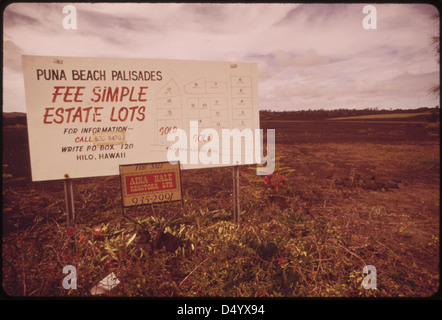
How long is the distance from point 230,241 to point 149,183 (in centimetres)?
129

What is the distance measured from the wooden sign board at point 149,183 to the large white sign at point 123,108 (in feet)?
0.31

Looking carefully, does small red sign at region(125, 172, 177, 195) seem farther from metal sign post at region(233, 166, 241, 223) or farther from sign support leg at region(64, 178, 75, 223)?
metal sign post at region(233, 166, 241, 223)

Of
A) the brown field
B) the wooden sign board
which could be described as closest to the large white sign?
the wooden sign board

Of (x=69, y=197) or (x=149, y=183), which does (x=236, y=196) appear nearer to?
(x=149, y=183)

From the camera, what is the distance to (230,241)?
9.51 ft

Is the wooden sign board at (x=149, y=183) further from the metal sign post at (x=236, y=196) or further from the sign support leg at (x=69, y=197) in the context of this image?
the metal sign post at (x=236, y=196)

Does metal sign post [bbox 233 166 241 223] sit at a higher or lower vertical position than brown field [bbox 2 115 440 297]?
higher

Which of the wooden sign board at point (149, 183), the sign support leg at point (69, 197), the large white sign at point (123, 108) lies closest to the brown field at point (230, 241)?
the sign support leg at point (69, 197)

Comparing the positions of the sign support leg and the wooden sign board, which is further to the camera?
the wooden sign board

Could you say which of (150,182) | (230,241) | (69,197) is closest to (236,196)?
(230,241)

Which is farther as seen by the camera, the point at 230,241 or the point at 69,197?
the point at 230,241

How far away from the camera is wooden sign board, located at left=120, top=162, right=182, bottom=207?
9.46 ft

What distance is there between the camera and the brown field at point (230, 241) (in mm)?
2414

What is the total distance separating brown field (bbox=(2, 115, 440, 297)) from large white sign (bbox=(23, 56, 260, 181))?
2.21 feet
